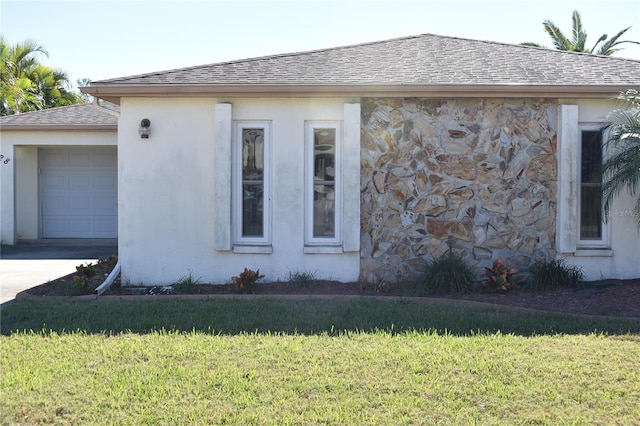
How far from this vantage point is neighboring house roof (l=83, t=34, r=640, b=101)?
29.7ft

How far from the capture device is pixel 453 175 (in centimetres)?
934

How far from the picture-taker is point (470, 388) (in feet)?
15.8

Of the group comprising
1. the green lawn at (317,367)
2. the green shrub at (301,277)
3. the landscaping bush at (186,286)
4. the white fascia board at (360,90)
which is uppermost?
the white fascia board at (360,90)

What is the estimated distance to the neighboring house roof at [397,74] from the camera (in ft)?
29.7

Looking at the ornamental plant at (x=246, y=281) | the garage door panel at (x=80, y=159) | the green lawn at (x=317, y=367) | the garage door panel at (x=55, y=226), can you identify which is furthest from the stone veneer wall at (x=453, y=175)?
the garage door panel at (x=55, y=226)

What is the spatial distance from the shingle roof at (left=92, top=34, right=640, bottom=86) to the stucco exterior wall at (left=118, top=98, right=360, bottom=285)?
40cm

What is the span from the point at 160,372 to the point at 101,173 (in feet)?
42.7

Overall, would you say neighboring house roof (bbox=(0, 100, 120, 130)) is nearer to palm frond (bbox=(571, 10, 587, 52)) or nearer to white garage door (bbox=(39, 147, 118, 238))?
white garage door (bbox=(39, 147, 118, 238))

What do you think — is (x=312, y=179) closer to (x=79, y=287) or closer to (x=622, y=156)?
(x=79, y=287)

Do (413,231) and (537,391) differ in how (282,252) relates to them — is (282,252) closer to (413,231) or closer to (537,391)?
(413,231)

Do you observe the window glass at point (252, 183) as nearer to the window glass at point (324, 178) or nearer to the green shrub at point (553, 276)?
the window glass at point (324, 178)

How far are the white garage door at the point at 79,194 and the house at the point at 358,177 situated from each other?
800 centimetres

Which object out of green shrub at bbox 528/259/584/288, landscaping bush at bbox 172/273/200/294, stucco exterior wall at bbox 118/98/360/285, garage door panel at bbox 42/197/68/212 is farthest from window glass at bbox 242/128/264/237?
garage door panel at bbox 42/197/68/212

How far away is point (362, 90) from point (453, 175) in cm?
196
